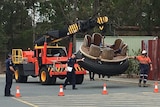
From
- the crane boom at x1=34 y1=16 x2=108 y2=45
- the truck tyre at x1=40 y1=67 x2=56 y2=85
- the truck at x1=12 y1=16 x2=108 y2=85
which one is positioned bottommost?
the truck tyre at x1=40 y1=67 x2=56 y2=85

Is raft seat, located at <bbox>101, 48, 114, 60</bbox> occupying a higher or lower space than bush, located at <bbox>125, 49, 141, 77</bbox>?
higher

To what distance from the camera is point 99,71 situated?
23.4 m

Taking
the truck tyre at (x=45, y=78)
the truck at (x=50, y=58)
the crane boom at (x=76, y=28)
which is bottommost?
the truck tyre at (x=45, y=78)

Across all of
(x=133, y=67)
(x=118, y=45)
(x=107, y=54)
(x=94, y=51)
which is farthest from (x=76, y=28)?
(x=133, y=67)

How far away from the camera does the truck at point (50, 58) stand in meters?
26.0

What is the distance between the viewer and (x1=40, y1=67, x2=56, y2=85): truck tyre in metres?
26.3

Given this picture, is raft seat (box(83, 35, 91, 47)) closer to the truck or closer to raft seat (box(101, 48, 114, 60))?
the truck

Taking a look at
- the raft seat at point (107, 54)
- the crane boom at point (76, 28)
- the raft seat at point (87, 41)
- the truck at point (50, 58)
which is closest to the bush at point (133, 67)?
the truck at point (50, 58)

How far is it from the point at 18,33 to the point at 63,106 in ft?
137

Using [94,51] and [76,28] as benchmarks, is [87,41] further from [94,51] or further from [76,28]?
[94,51]

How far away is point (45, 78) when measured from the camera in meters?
26.7

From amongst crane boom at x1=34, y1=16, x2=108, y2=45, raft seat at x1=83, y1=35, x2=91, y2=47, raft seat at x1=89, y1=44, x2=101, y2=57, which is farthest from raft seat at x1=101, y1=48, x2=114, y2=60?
crane boom at x1=34, y1=16, x2=108, y2=45

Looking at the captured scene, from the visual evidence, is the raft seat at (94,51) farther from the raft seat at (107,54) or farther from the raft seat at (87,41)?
the raft seat at (87,41)

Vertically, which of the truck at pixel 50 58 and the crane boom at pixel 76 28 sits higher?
the crane boom at pixel 76 28
